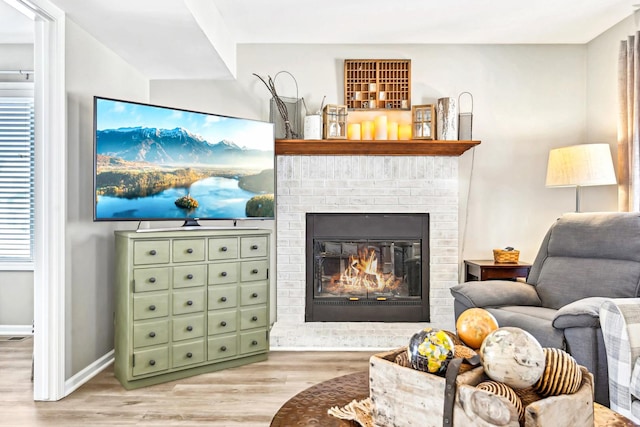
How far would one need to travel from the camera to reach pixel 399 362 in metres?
1.21

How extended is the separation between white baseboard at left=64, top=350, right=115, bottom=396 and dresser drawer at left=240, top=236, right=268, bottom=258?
3.83 ft

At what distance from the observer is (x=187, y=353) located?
2887 mm

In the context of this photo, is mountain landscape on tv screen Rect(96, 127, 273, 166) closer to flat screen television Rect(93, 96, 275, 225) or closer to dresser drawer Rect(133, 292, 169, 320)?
flat screen television Rect(93, 96, 275, 225)

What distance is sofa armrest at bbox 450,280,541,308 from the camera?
274 cm

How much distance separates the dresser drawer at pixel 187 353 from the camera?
9.32 ft

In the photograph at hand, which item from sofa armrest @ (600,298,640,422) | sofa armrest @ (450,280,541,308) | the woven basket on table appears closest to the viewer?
sofa armrest @ (600,298,640,422)

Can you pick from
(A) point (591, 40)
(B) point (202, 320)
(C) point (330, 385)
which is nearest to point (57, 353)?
(B) point (202, 320)

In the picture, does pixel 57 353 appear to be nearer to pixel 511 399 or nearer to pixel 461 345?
pixel 461 345

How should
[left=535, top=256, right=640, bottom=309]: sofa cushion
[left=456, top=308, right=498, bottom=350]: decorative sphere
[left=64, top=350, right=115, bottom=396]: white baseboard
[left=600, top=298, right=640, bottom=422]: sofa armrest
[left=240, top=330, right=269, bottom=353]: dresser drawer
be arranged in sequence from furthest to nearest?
[left=240, top=330, right=269, bottom=353]: dresser drawer
[left=64, top=350, right=115, bottom=396]: white baseboard
[left=535, top=256, right=640, bottom=309]: sofa cushion
[left=600, top=298, right=640, bottom=422]: sofa armrest
[left=456, top=308, right=498, bottom=350]: decorative sphere

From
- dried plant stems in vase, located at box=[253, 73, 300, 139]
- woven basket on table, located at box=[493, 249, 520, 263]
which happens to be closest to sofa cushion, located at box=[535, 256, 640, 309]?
woven basket on table, located at box=[493, 249, 520, 263]

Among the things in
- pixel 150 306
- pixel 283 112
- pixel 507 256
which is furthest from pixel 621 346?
pixel 283 112

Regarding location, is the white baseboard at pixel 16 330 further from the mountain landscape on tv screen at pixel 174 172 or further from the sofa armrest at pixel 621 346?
the sofa armrest at pixel 621 346

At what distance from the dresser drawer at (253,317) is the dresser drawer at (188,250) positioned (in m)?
0.53

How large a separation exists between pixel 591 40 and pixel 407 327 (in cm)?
289
